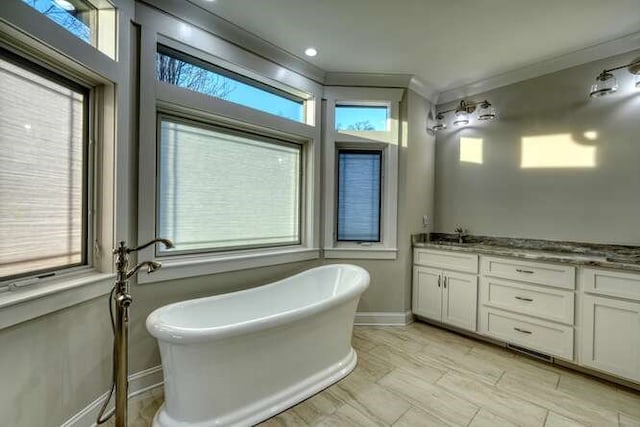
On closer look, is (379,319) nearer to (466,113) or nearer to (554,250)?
(554,250)

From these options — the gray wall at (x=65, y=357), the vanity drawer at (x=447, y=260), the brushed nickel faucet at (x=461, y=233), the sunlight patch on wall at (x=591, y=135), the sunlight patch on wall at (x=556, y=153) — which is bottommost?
the gray wall at (x=65, y=357)

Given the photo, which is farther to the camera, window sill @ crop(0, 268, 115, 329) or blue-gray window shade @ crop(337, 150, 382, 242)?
blue-gray window shade @ crop(337, 150, 382, 242)

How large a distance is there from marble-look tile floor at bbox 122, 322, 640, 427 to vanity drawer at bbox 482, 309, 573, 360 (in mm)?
140

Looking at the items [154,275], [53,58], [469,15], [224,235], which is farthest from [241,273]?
[469,15]

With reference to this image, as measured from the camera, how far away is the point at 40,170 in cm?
142

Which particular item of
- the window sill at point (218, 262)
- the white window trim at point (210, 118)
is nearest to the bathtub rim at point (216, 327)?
the window sill at point (218, 262)

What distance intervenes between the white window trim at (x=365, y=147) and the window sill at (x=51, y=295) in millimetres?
1949

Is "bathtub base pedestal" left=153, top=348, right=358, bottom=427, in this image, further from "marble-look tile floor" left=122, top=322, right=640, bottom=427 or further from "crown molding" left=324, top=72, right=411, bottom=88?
"crown molding" left=324, top=72, right=411, bottom=88

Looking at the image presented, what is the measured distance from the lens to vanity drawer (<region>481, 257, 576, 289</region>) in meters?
2.24

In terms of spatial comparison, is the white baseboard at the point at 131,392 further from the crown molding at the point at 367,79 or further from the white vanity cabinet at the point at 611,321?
the white vanity cabinet at the point at 611,321

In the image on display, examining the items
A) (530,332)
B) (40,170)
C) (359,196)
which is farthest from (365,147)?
(40,170)

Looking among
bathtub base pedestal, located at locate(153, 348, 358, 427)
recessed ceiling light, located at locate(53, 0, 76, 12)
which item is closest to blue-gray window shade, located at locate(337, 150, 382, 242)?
bathtub base pedestal, located at locate(153, 348, 358, 427)

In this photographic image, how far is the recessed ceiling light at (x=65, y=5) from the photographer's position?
4.88 ft

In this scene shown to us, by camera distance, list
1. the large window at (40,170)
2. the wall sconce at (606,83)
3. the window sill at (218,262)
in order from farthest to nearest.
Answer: the wall sconce at (606,83) → the window sill at (218,262) → the large window at (40,170)
